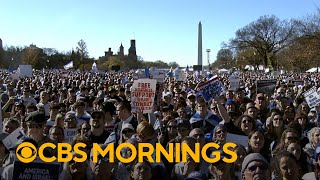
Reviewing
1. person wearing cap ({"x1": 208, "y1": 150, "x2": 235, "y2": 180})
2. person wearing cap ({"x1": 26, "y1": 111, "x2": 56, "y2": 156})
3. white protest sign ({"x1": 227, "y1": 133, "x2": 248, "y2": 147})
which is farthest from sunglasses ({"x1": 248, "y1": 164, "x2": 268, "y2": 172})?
person wearing cap ({"x1": 26, "y1": 111, "x2": 56, "y2": 156})

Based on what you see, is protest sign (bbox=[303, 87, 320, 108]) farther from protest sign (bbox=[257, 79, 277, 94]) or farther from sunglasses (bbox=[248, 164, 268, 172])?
sunglasses (bbox=[248, 164, 268, 172])

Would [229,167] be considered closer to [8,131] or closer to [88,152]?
[88,152]

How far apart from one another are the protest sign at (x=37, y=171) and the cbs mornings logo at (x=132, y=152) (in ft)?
0.42

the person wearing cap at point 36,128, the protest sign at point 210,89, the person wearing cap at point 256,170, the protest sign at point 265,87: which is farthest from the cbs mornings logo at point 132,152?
the protest sign at point 265,87

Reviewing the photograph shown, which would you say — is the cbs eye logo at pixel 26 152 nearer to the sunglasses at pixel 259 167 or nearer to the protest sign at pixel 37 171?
the protest sign at pixel 37 171

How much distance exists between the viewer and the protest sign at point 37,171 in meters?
3.90

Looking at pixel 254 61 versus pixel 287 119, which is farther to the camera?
pixel 254 61

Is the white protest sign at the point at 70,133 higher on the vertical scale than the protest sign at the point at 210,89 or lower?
lower

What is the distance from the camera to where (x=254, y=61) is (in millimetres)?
79000

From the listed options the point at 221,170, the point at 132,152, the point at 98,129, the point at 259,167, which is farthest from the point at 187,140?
the point at 98,129

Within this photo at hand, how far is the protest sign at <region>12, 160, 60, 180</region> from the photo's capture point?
12.8ft

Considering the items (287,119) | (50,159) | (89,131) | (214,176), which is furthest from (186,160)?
(287,119)

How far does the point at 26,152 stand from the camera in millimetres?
4398

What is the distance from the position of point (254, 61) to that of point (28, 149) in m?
76.5
